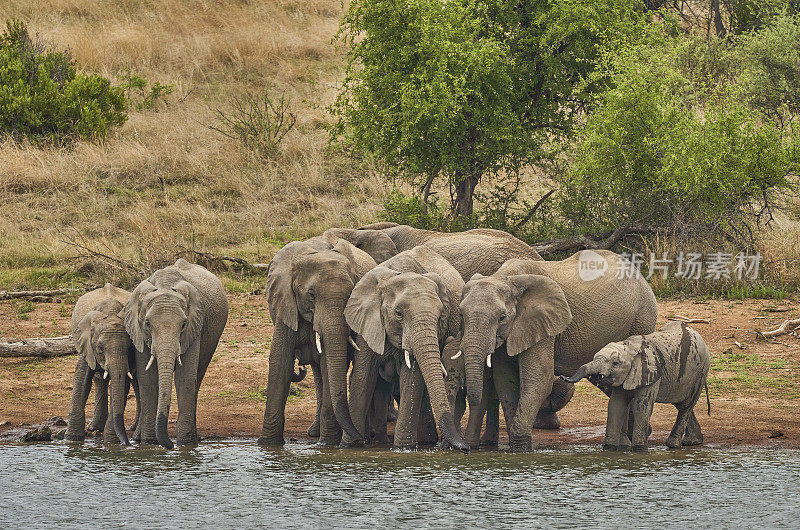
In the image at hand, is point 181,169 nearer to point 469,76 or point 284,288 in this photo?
point 469,76

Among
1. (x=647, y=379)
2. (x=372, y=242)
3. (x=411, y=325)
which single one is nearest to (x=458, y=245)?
(x=372, y=242)

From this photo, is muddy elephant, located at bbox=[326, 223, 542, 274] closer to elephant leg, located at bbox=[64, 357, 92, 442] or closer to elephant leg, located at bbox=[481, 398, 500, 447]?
elephant leg, located at bbox=[481, 398, 500, 447]

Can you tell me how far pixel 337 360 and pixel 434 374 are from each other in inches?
53.1

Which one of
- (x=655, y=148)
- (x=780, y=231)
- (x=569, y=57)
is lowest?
(x=780, y=231)

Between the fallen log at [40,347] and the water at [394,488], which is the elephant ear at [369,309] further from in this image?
the fallen log at [40,347]

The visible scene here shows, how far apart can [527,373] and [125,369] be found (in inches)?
156

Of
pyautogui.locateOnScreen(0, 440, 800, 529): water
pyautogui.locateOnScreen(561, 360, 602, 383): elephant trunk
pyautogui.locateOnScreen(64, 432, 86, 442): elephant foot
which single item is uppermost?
pyautogui.locateOnScreen(561, 360, 602, 383): elephant trunk

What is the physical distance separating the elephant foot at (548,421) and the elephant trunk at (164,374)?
4.08 meters

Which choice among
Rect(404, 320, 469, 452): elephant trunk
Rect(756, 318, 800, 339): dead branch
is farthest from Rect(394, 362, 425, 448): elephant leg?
Rect(756, 318, 800, 339): dead branch

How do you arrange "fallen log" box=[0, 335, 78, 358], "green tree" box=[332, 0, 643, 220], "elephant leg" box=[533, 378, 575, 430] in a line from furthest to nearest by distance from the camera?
"green tree" box=[332, 0, 643, 220] → "fallen log" box=[0, 335, 78, 358] → "elephant leg" box=[533, 378, 575, 430]

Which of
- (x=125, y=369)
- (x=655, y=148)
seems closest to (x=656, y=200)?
(x=655, y=148)

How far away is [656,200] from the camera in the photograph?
749 inches

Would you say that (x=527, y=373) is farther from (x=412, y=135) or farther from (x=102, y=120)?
(x=102, y=120)

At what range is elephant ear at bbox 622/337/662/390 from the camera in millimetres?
10477
